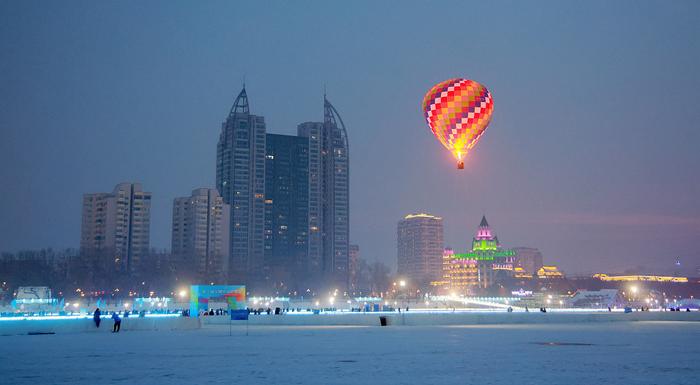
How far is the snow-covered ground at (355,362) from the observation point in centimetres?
2148

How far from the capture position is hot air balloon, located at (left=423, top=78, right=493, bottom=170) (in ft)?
217

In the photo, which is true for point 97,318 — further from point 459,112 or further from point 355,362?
point 459,112

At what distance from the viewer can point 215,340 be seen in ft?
135

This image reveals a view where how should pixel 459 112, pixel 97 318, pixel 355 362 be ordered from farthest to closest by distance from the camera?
1. pixel 459 112
2. pixel 97 318
3. pixel 355 362

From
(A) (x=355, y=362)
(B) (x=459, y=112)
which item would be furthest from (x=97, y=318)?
(B) (x=459, y=112)

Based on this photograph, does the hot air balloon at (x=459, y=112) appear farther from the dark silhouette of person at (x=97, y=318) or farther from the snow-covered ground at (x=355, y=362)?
the dark silhouette of person at (x=97, y=318)

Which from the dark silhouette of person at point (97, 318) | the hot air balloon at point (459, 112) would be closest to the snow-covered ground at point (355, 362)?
the dark silhouette of person at point (97, 318)

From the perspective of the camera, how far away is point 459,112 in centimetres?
6600

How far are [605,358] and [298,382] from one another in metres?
13.4

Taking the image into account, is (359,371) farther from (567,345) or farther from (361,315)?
(361,315)

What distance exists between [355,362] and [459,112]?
42479 millimetres

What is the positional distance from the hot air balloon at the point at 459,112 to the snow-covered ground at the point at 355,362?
1191 inches

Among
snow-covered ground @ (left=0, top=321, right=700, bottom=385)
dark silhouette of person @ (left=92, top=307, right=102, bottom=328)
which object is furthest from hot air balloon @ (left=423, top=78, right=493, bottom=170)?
dark silhouette of person @ (left=92, top=307, right=102, bottom=328)

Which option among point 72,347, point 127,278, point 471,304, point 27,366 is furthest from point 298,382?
point 127,278
